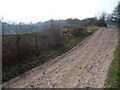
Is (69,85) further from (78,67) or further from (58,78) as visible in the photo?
(78,67)

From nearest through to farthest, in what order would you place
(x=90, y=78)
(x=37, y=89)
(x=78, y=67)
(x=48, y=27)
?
(x=37, y=89) → (x=90, y=78) → (x=78, y=67) → (x=48, y=27)

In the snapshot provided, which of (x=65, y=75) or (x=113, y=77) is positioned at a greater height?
(x=113, y=77)

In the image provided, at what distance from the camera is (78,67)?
510 inches

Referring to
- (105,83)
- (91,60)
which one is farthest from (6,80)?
(91,60)

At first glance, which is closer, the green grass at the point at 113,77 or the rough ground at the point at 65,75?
the green grass at the point at 113,77

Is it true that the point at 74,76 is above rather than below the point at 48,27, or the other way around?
below

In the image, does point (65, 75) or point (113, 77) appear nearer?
point (113, 77)

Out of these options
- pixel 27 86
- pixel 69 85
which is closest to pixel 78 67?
Answer: pixel 69 85

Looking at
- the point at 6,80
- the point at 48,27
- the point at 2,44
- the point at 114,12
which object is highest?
the point at 114,12

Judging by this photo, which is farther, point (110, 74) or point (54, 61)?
point (54, 61)

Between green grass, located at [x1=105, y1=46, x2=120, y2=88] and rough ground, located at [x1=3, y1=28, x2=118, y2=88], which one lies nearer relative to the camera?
green grass, located at [x1=105, y1=46, x2=120, y2=88]

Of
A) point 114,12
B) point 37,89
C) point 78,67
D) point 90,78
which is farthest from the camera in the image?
point 114,12

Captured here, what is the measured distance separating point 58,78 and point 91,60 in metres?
4.89

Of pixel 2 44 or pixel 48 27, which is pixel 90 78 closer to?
pixel 2 44
